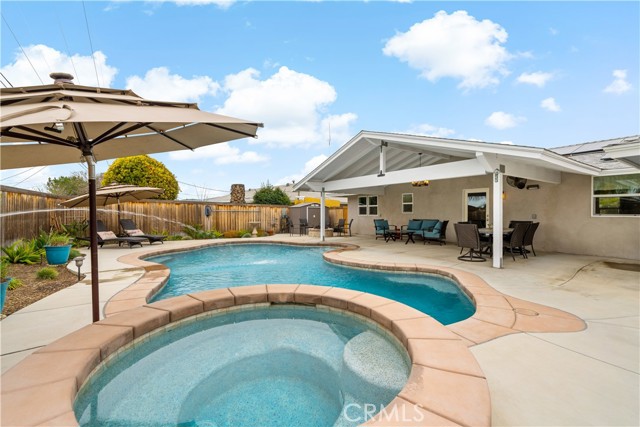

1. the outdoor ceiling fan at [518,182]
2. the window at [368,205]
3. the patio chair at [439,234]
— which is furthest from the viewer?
the window at [368,205]

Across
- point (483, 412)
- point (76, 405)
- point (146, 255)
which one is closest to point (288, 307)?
point (76, 405)

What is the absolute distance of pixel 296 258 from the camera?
29.0 ft

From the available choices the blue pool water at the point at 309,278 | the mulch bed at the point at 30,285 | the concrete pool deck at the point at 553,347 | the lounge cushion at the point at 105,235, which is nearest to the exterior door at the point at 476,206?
the concrete pool deck at the point at 553,347

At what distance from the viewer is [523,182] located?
29.1 feet

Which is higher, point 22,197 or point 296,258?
point 22,197

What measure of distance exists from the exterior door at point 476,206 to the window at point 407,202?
8.33ft

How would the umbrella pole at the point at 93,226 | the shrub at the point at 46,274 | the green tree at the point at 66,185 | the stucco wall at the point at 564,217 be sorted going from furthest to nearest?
the green tree at the point at 66,185 < the stucco wall at the point at 564,217 < the shrub at the point at 46,274 < the umbrella pole at the point at 93,226

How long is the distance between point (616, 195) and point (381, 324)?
26.8 ft

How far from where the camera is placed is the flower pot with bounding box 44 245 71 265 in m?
6.13

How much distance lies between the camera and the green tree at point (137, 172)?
14625mm

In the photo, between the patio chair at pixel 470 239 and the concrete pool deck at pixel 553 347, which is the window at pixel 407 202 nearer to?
the patio chair at pixel 470 239

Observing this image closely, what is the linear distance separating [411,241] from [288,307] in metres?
8.39

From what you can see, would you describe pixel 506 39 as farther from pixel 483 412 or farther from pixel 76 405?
pixel 76 405

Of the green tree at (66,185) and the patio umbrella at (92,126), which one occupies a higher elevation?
the green tree at (66,185)
